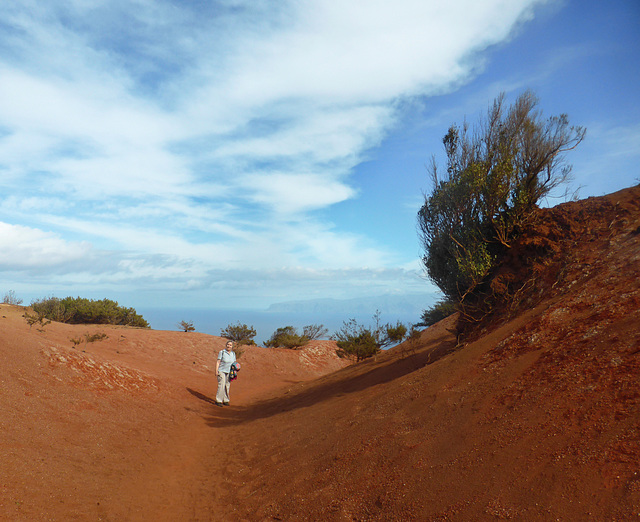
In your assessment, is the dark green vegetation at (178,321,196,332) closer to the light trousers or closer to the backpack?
the light trousers

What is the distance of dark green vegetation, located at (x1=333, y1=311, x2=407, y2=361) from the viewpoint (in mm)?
20844

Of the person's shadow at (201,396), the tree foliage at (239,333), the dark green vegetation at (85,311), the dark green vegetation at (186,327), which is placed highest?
the dark green vegetation at (85,311)

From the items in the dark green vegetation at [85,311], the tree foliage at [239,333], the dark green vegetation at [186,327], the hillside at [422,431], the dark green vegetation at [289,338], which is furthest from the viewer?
the dark green vegetation at [289,338]

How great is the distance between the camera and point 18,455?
561cm

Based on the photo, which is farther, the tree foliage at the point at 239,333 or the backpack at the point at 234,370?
the tree foliage at the point at 239,333

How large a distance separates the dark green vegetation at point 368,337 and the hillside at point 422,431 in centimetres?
927

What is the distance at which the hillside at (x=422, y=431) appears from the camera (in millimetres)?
3820

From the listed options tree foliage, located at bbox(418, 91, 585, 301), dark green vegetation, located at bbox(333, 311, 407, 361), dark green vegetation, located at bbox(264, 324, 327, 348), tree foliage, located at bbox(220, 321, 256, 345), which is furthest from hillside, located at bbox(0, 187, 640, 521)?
dark green vegetation, located at bbox(264, 324, 327, 348)

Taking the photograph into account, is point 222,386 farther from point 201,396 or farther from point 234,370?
point 201,396

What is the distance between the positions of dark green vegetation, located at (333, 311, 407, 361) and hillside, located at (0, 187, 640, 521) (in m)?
9.27

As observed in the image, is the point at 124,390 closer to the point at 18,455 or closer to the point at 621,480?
the point at 18,455

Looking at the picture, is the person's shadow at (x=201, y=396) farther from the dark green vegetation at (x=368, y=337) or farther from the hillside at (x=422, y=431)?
the dark green vegetation at (x=368, y=337)

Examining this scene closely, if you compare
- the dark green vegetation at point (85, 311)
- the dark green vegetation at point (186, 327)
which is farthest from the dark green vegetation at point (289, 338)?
the dark green vegetation at point (85, 311)

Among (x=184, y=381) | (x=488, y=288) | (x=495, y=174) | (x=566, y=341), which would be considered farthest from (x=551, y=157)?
(x=184, y=381)
